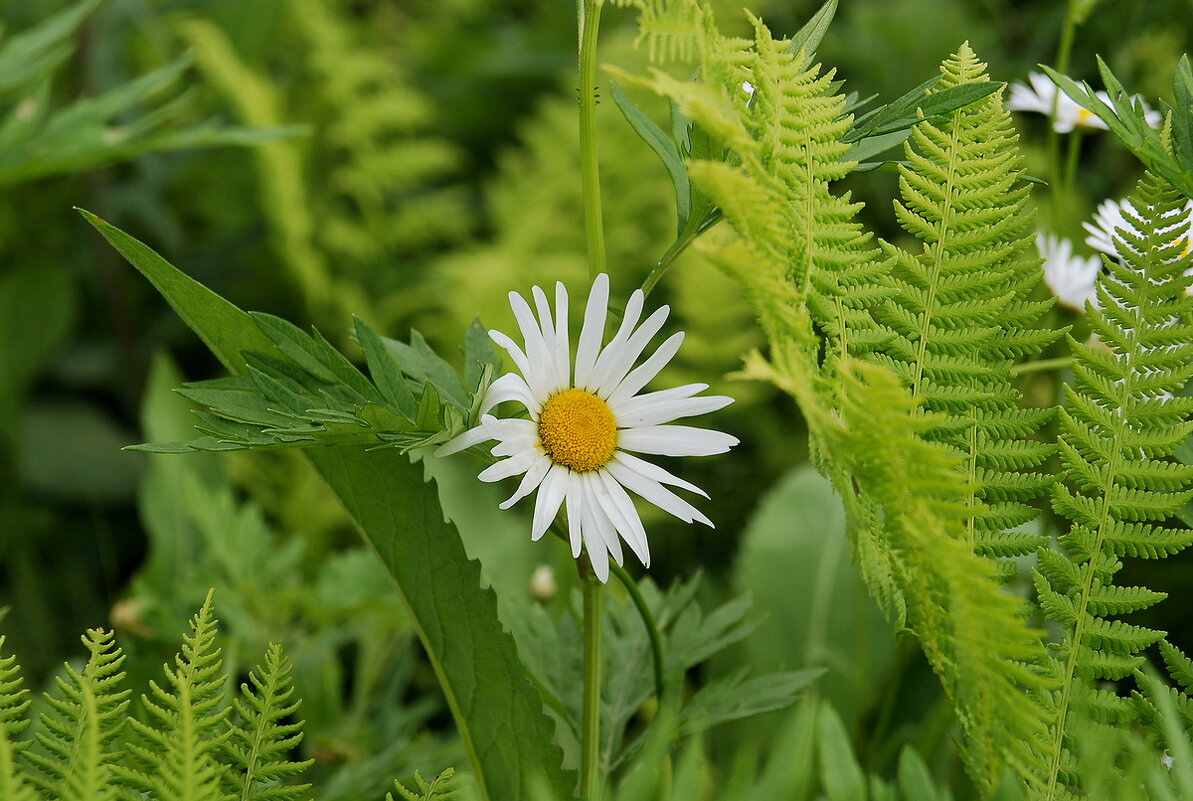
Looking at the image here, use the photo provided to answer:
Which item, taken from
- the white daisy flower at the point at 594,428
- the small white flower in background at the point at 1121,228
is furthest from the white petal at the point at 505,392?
the small white flower in background at the point at 1121,228

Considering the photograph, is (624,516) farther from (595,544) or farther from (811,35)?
(811,35)

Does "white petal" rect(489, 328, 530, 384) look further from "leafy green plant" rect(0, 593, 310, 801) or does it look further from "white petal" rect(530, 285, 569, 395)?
"leafy green plant" rect(0, 593, 310, 801)

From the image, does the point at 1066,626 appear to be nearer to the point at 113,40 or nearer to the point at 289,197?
the point at 289,197

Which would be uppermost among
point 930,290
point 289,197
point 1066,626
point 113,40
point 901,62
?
point 901,62

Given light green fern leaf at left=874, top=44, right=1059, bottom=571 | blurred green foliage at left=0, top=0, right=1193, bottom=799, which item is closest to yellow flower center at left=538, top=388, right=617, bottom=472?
light green fern leaf at left=874, top=44, right=1059, bottom=571

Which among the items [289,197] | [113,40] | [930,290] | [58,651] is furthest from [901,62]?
[58,651]

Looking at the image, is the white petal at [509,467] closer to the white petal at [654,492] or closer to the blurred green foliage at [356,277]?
the white petal at [654,492]

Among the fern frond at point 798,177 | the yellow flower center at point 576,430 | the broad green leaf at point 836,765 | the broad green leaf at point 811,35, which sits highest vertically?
the broad green leaf at point 811,35

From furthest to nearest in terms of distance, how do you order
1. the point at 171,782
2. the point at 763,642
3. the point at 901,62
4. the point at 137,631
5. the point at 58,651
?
1. the point at 901,62
2. the point at 58,651
3. the point at 763,642
4. the point at 137,631
5. the point at 171,782
